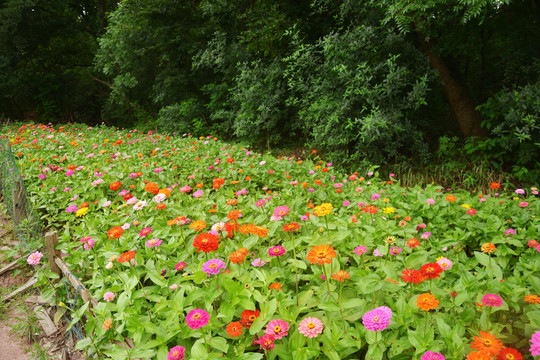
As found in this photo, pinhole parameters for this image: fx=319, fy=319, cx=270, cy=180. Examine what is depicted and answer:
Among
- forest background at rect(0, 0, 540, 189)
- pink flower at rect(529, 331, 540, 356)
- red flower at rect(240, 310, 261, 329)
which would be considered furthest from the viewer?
forest background at rect(0, 0, 540, 189)

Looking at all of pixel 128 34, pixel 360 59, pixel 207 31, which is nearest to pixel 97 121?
pixel 128 34

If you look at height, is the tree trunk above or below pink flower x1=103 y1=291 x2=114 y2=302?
above

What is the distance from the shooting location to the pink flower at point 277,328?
1221 millimetres

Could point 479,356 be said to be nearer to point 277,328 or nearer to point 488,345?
point 488,345

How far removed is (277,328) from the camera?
1.24 meters

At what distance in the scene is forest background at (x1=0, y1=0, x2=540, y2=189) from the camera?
4.72m

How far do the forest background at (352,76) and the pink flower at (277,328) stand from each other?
11.9ft

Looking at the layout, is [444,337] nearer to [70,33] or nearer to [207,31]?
[207,31]

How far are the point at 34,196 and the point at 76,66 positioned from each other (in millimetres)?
14291

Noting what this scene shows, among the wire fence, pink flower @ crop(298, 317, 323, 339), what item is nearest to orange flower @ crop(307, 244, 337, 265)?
pink flower @ crop(298, 317, 323, 339)

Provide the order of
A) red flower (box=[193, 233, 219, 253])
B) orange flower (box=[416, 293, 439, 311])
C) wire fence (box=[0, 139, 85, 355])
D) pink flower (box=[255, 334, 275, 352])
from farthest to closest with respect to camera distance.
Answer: wire fence (box=[0, 139, 85, 355]) → red flower (box=[193, 233, 219, 253]) → pink flower (box=[255, 334, 275, 352]) → orange flower (box=[416, 293, 439, 311])

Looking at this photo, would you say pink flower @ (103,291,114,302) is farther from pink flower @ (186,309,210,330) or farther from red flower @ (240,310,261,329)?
red flower @ (240,310,261,329)

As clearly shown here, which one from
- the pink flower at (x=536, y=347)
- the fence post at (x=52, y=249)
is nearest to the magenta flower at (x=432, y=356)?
the pink flower at (x=536, y=347)

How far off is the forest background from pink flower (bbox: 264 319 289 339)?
364 cm
